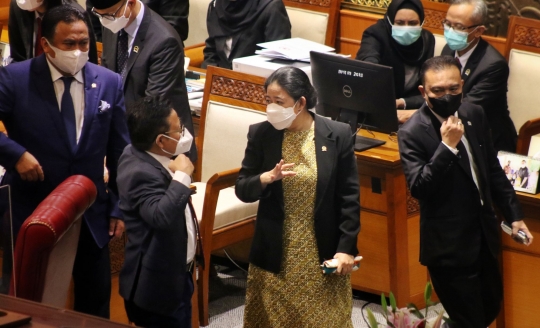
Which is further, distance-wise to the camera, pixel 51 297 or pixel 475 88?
pixel 475 88

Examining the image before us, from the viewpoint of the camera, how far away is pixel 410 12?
489cm

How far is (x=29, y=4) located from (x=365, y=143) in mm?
1692

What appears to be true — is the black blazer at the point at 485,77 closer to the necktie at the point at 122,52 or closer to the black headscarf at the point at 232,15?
the black headscarf at the point at 232,15

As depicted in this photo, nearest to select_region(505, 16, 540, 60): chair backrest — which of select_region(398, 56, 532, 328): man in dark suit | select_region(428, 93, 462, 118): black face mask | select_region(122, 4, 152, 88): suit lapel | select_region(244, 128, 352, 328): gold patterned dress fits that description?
select_region(398, 56, 532, 328): man in dark suit

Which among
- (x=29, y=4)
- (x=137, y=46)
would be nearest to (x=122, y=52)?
(x=137, y=46)

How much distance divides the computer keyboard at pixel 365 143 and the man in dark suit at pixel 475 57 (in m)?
0.53

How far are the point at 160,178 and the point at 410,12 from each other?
2433 millimetres

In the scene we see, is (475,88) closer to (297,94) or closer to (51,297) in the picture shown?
(297,94)

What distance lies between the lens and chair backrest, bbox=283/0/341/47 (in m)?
6.20

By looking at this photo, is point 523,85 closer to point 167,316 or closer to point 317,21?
Answer: point 317,21

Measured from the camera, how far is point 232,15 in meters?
5.71

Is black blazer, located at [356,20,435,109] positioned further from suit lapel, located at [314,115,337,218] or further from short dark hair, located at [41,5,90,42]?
short dark hair, located at [41,5,90,42]

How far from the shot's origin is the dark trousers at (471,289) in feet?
11.2

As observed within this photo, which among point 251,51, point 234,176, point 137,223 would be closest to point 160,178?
point 137,223
